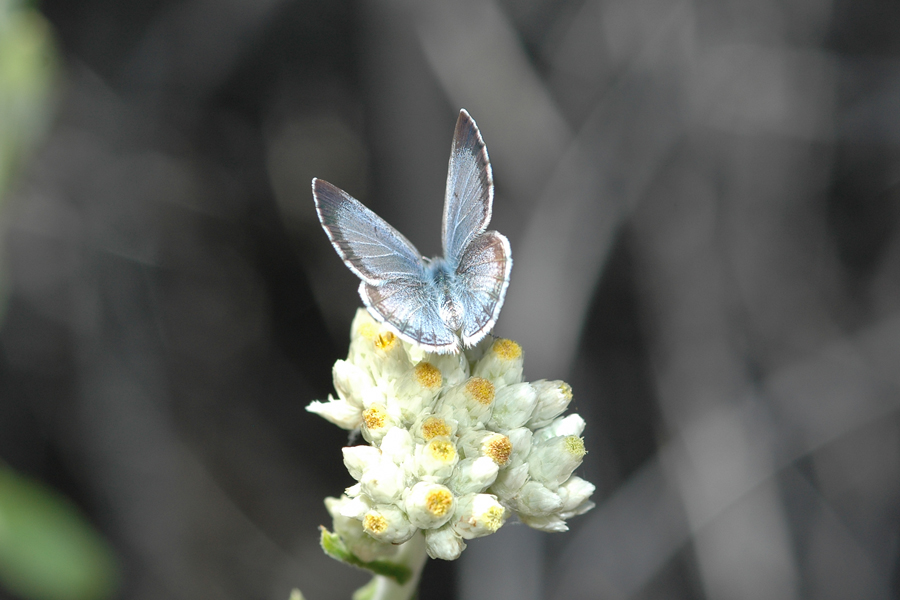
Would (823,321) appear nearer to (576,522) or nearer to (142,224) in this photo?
(576,522)

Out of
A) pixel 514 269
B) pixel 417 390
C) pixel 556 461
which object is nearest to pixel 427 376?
pixel 417 390

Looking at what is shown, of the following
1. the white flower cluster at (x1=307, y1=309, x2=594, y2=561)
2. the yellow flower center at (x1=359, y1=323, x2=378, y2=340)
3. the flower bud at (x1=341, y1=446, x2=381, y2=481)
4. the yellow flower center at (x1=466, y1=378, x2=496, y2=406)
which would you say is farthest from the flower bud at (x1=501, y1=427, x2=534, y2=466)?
the yellow flower center at (x1=359, y1=323, x2=378, y2=340)

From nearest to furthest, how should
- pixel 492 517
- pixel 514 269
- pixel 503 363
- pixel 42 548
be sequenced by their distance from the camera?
pixel 492 517 < pixel 503 363 < pixel 42 548 < pixel 514 269

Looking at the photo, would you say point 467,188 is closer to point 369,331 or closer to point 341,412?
point 369,331

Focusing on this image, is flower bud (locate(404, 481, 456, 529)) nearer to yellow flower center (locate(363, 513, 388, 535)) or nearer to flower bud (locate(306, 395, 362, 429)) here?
yellow flower center (locate(363, 513, 388, 535))

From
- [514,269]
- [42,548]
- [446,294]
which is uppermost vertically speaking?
[514,269]

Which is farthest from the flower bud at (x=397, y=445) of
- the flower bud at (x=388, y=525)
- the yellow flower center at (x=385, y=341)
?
the yellow flower center at (x=385, y=341)

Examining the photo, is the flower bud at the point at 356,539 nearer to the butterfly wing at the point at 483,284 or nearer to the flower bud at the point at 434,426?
the flower bud at the point at 434,426
